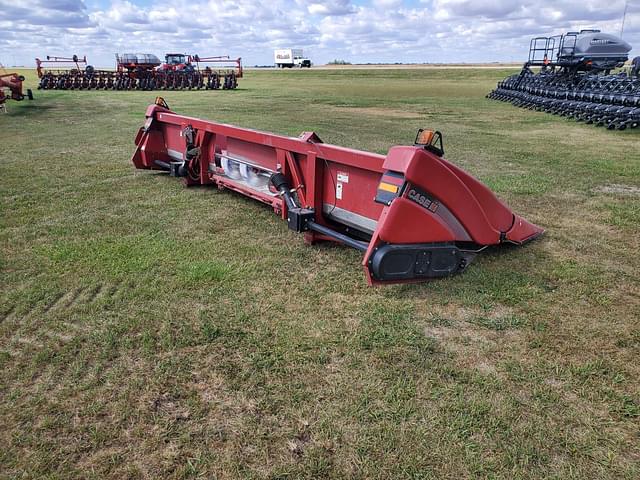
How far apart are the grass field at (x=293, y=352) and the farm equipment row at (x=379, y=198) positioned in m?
0.20

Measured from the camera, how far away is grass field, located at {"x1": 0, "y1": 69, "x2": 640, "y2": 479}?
80.5 inches

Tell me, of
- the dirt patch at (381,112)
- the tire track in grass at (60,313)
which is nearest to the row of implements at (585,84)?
the dirt patch at (381,112)

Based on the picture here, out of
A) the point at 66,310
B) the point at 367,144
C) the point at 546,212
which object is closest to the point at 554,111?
the point at 367,144

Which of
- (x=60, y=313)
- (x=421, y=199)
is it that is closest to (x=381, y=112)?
(x=421, y=199)

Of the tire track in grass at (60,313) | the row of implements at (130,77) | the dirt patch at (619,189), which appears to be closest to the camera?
the tire track in grass at (60,313)

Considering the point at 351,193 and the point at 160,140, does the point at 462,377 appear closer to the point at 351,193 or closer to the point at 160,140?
the point at 351,193

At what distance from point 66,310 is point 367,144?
7.38 metres

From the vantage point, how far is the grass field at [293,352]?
204 cm

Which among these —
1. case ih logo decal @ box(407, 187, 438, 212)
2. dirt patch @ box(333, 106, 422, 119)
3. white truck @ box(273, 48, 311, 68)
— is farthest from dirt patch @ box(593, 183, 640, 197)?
white truck @ box(273, 48, 311, 68)

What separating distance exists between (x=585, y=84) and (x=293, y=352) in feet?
50.5

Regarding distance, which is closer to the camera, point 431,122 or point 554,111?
point 431,122

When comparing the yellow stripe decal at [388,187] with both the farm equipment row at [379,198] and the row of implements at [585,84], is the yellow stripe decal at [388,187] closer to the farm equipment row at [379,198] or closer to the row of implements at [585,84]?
the farm equipment row at [379,198]

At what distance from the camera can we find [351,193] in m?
4.06

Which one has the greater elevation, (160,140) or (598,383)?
(160,140)
